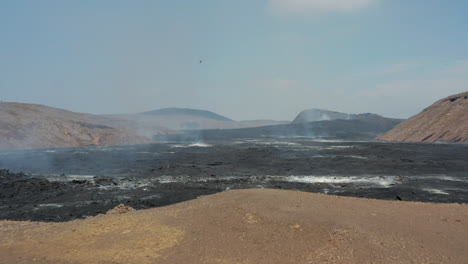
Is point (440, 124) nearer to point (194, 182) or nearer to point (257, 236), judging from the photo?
point (194, 182)

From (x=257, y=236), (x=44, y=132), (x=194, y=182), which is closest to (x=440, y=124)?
(x=194, y=182)

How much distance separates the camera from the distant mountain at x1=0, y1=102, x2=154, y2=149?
6619cm

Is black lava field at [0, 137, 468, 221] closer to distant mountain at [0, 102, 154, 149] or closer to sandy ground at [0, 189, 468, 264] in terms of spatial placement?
sandy ground at [0, 189, 468, 264]

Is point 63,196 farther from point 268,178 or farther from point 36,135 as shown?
point 36,135

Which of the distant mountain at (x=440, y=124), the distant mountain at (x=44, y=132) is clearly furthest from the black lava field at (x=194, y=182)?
the distant mountain at (x=440, y=124)

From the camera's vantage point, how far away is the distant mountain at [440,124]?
68.7m

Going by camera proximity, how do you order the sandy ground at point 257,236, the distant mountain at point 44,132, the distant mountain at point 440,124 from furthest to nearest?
the distant mountain at point 440,124
the distant mountain at point 44,132
the sandy ground at point 257,236

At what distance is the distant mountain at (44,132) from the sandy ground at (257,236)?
209ft

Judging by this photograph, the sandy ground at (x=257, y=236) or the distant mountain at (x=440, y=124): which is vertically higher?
the distant mountain at (x=440, y=124)

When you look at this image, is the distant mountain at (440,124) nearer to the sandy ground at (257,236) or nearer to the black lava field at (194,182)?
the black lava field at (194,182)

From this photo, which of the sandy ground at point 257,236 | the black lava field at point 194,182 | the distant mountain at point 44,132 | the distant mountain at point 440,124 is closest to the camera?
the sandy ground at point 257,236

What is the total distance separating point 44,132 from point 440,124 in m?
81.3

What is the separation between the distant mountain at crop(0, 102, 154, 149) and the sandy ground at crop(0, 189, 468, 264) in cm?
6371

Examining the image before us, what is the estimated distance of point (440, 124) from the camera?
74375mm
